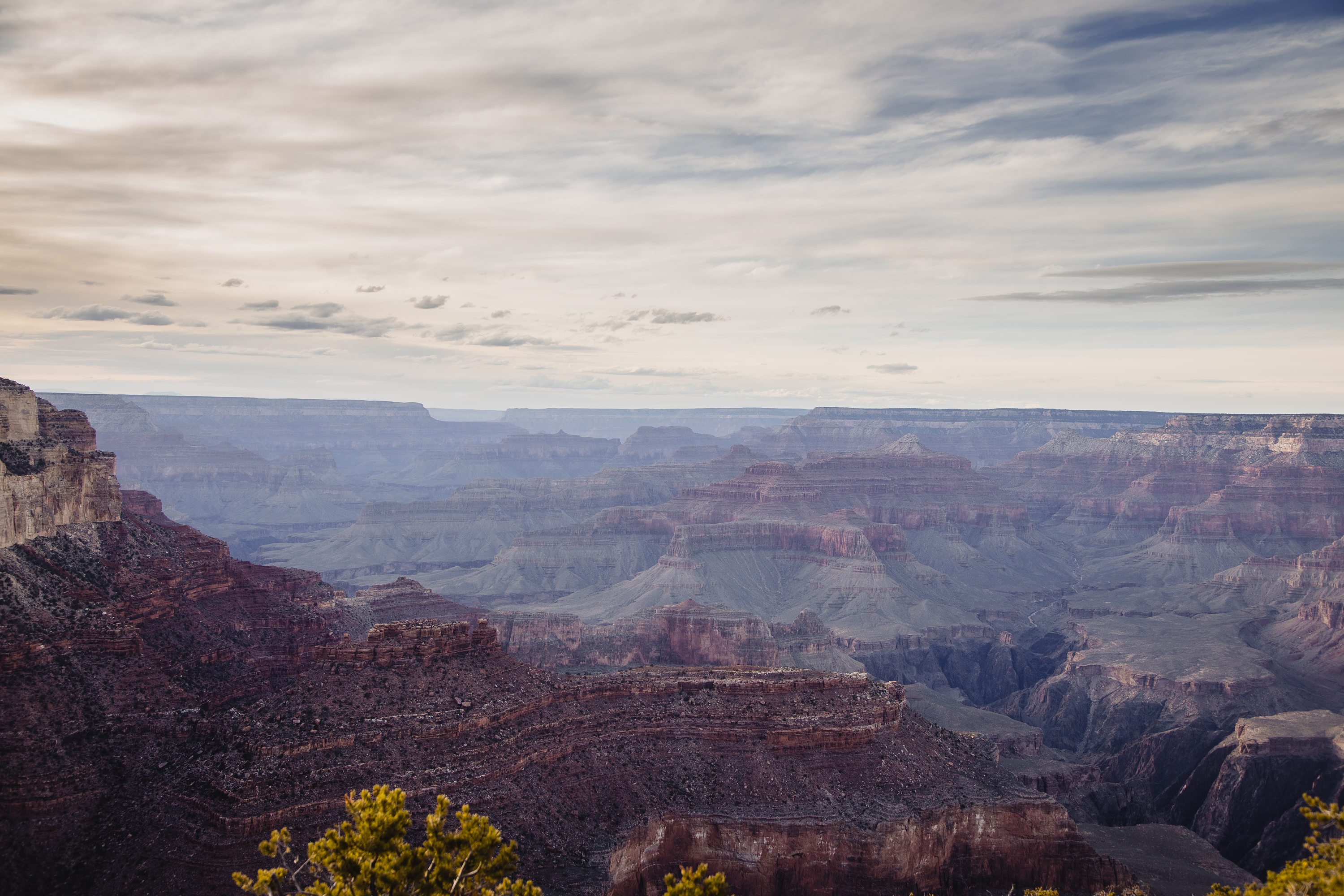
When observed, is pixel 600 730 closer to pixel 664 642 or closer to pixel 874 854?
pixel 874 854

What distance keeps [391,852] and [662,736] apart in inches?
1185

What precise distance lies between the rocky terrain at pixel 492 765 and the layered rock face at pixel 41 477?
167cm

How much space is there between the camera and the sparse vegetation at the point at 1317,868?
24031 mm

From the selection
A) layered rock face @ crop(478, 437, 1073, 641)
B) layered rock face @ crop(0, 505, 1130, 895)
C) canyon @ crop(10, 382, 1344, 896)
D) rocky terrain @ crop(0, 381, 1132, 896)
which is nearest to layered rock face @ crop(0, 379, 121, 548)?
canyon @ crop(10, 382, 1344, 896)

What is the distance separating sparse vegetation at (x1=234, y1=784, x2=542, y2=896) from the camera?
24.9m

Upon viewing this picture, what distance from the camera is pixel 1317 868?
83.2ft

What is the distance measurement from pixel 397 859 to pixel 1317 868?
21.1 metres

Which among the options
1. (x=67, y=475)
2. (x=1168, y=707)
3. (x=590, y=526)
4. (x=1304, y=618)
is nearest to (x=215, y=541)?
(x=67, y=475)

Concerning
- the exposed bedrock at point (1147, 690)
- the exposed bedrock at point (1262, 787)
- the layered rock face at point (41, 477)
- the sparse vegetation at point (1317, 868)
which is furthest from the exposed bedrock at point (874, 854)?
the exposed bedrock at point (1147, 690)

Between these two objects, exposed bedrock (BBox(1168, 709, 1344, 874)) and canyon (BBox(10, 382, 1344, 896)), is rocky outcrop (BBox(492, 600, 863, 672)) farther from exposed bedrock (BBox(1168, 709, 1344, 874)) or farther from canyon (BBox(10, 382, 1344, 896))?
exposed bedrock (BBox(1168, 709, 1344, 874))

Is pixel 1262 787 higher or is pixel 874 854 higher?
pixel 874 854

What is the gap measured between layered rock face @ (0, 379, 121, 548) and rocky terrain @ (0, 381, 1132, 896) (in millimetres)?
1667

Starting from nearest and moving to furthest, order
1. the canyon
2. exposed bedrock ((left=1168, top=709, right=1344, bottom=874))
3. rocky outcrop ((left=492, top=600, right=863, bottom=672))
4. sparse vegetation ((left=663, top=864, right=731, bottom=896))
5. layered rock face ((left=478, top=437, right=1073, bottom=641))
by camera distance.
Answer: sparse vegetation ((left=663, top=864, right=731, bottom=896))
the canyon
exposed bedrock ((left=1168, top=709, right=1344, bottom=874))
rocky outcrop ((left=492, top=600, right=863, bottom=672))
layered rock face ((left=478, top=437, right=1073, bottom=641))

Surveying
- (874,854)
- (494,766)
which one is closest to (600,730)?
(494,766)
